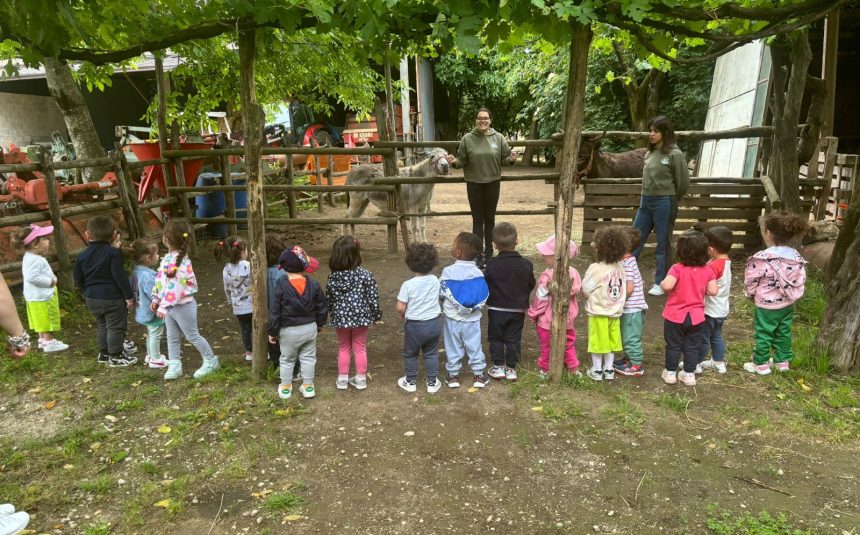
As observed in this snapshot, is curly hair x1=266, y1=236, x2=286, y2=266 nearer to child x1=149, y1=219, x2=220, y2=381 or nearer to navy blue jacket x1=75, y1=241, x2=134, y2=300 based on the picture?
child x1=149, y1=219, x2=220, y2=381

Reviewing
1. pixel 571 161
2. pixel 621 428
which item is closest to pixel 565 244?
pixel 571 161

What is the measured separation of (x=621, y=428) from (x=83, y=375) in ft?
13.6

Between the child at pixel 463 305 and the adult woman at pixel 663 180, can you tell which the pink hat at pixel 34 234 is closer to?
the child at pixel 463 305

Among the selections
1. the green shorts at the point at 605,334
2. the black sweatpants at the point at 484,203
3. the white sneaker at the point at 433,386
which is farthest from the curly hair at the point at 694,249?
the black sweatpants at the point at 484,203

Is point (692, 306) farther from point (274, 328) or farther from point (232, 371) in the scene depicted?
point (232, 371)

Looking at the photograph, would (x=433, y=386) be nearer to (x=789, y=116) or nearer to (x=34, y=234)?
(x=34, y=234)

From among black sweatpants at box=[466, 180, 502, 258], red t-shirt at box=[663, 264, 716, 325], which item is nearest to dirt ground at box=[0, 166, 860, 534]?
red t-shirt at box=[663, 264, 716, 325]

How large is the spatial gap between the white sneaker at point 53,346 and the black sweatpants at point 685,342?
5128 mm

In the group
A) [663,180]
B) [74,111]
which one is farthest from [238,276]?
[74,111]

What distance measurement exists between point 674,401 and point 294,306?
2.68 metres

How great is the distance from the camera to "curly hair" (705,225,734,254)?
4.07m

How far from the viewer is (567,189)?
3838 millimetres

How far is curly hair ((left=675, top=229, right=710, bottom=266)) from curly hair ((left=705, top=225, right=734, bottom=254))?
0.20 m

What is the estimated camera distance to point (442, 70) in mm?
23141
